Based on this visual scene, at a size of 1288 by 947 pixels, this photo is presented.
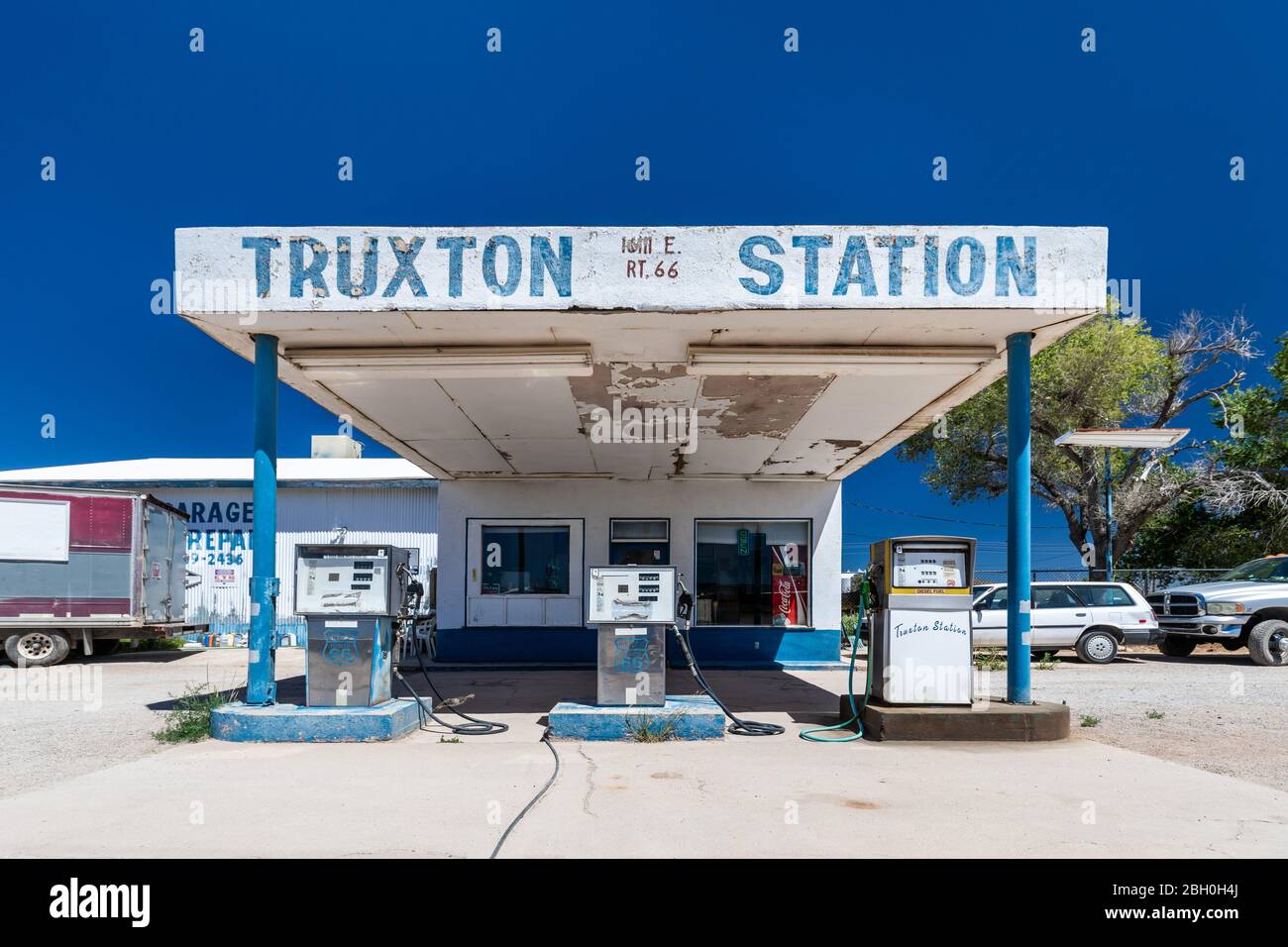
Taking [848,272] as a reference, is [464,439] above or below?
below

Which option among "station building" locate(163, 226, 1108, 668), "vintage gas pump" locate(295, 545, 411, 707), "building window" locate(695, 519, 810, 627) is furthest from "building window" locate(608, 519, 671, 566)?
"vintage gas pump" locate(295, 545, 411, 707)

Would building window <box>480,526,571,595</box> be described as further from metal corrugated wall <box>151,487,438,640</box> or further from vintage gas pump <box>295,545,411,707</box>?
vintage gas pump <box>295,545,411,707</box>

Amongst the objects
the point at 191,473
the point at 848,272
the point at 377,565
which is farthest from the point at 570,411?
the point at 191,473

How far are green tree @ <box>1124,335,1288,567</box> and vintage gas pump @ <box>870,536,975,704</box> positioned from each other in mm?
20562

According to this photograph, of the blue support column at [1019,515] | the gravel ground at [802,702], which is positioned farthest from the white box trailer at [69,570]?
the blue support column at [1019,515]

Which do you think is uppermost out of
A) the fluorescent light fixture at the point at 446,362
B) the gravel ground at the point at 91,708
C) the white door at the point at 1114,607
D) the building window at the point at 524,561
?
the fluorescent light fixture at the point at 446,362

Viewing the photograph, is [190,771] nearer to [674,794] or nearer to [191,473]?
[674,794]

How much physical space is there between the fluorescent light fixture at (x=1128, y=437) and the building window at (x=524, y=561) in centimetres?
837

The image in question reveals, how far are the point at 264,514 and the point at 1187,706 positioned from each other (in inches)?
442

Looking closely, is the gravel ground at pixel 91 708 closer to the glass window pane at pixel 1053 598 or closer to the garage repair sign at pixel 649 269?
the garage repair sign at pixel 649 269

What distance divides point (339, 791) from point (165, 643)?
670 inches

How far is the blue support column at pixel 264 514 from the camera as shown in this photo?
8922 millimetres

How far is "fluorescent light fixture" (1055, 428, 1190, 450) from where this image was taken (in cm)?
1237
